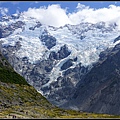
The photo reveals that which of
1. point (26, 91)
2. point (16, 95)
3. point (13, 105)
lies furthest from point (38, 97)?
point (13, 105)

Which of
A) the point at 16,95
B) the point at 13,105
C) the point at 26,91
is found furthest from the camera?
the point at 26,91

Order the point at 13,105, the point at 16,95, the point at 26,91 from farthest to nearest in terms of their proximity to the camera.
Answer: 1. the point at 26,91
2. the point at 16,95
3. the point at 13,105

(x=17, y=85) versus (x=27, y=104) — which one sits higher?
(x=17, y=85)

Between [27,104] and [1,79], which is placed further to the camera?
[1,79]

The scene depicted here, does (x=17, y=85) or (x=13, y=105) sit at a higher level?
(x=17, y=85)

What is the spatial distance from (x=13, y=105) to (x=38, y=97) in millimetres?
35214

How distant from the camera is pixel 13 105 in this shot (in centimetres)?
16488

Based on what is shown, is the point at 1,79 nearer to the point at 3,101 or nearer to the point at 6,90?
the point at 6,90

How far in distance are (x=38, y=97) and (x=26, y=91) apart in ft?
26.4

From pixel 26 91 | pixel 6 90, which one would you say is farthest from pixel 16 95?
pixel 26 91

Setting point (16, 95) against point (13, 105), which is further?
point (16, 95)

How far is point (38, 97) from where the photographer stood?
199 meters

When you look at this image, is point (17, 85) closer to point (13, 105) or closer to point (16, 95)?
point (16, 95)

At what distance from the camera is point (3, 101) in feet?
543
